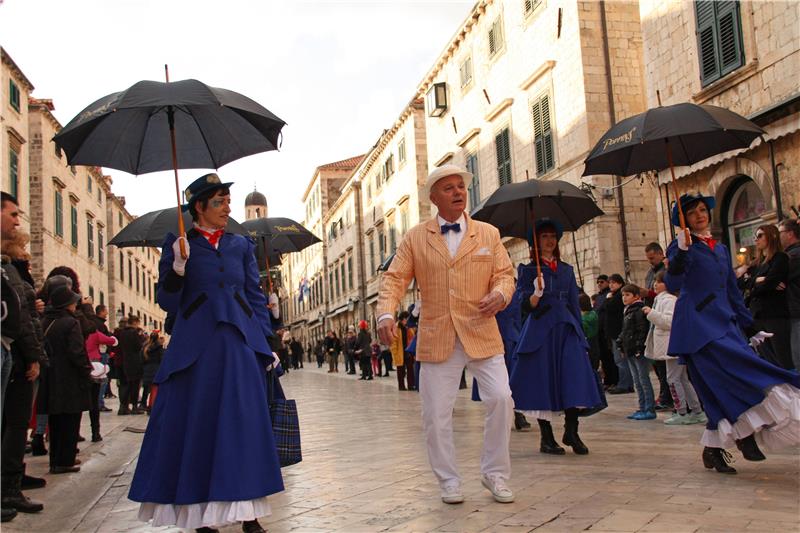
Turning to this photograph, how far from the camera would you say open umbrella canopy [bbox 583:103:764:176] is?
7059mm

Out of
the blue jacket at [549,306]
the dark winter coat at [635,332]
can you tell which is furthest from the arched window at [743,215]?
the blue jacket at [549,306]

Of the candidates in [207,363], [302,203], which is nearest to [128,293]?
[302,203]

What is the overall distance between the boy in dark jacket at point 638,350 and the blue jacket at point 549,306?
2.85 m

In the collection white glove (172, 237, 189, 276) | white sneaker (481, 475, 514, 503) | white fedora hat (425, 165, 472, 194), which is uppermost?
white fedora hat (425, 165, 472, 194)

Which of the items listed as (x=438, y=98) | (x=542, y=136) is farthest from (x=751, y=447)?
(x=438, y=98)

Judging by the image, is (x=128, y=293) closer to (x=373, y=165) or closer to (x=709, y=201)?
(x=373, y=165)

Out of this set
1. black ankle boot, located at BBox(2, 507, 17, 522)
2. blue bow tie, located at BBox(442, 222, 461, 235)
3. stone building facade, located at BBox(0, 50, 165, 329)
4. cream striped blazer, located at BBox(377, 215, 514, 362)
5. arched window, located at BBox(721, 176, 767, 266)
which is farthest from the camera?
stone building facade, located at BBox(0, 50, 165, 329)

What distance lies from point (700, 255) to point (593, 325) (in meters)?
7.05

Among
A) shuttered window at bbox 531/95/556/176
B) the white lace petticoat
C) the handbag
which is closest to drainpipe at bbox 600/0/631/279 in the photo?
shuttered window at bbox 531/95/556/176

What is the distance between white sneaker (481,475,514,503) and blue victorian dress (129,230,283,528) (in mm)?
1428

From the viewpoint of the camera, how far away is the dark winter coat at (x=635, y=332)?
9.74m

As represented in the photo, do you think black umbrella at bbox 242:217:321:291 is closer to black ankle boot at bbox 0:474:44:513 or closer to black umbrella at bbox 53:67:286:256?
black umbrella at bbox 53:67:286:256

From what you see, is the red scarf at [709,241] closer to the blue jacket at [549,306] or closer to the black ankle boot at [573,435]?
the blue jacket at [549,306]

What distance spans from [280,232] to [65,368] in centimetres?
362
